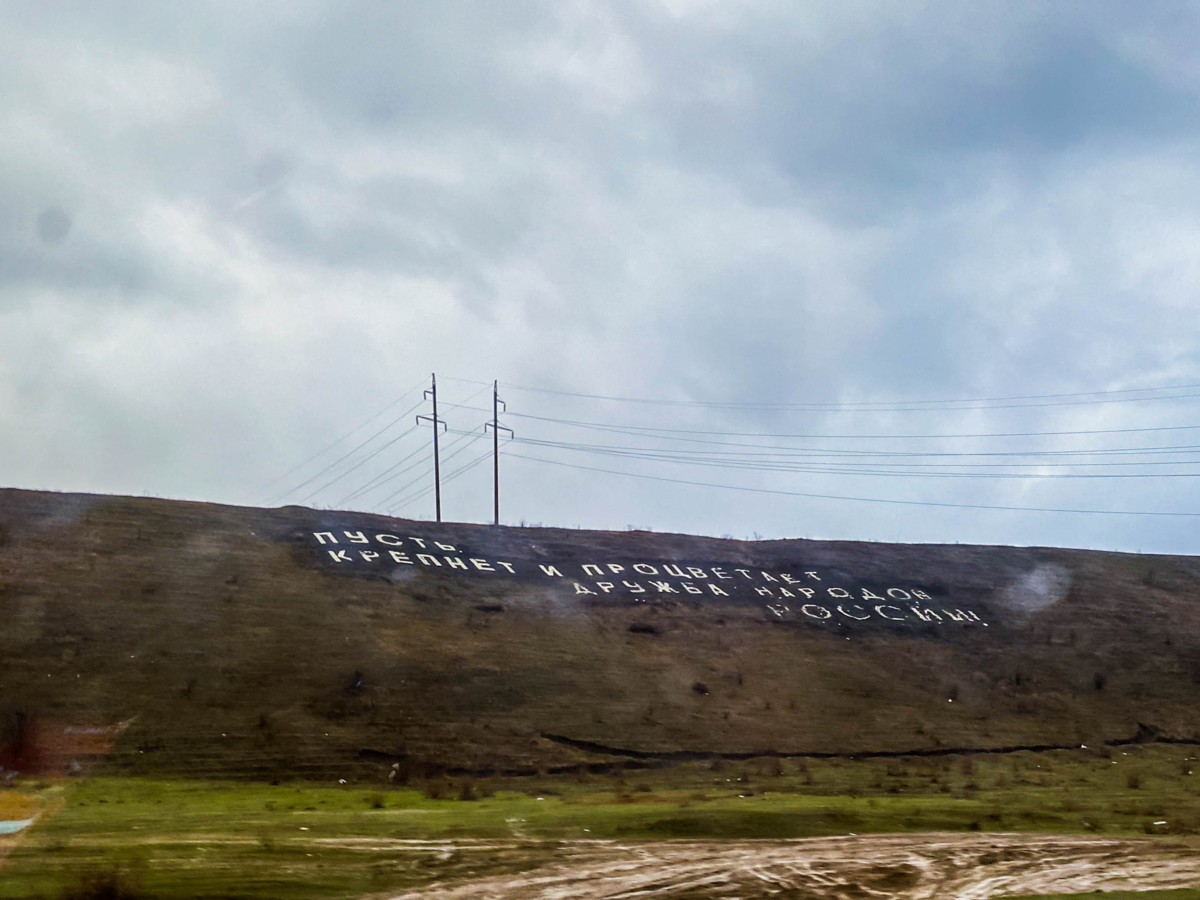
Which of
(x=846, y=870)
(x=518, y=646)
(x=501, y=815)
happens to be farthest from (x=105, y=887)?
(x=518, y=646)

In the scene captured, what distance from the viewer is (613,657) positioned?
31703 mm

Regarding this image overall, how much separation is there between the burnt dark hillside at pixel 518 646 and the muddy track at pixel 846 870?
9.01m

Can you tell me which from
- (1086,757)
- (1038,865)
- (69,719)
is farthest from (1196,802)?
(69,719)

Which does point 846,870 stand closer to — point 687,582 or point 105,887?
point 105,887

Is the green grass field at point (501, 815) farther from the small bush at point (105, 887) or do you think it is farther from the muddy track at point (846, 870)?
the muddy track at point (846, 870)

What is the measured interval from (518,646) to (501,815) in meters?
11.7

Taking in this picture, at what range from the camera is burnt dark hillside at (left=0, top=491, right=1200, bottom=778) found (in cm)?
2503

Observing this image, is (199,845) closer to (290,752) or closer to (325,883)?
(325,883)

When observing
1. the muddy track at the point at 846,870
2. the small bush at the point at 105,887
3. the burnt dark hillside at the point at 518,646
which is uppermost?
the burnt dark hillside at the point at 518,646

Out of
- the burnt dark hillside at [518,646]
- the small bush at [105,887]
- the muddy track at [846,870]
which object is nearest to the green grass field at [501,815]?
the small bush at [105,887]

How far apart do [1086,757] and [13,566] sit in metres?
31.5

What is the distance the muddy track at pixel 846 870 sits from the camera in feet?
47.5

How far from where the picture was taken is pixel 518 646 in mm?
31141

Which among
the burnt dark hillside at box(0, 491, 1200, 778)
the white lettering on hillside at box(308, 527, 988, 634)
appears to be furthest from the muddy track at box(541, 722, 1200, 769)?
the white lettering on hillside at box(308, 527, 988, 634)
